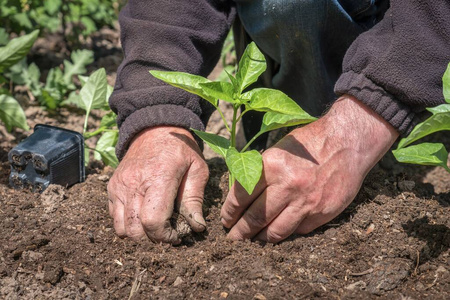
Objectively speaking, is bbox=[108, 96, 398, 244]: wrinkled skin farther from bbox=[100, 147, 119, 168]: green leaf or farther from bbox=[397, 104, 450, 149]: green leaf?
bbox=[100, 147, 119, 168]: green leaf

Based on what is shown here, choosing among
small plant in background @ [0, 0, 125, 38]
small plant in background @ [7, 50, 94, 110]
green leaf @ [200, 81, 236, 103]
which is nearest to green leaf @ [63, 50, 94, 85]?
small plant in background @ [7, 50, 94, 110]

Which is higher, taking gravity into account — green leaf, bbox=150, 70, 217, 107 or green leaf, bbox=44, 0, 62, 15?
green leaf, bbox=150, 70, 217, 107

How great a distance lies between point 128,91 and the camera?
1.97m

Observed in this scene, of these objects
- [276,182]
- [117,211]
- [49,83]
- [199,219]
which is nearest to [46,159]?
[117,211]

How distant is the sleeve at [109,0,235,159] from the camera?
191 centimetres

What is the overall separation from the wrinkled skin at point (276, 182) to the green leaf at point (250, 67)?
21 cm

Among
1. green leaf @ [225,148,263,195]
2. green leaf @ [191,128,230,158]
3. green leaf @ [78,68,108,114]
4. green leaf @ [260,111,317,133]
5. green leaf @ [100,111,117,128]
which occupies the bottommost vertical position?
green leaf @ [100,111,117,128]

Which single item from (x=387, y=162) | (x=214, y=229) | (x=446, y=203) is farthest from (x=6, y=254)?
(x=387, y=162)

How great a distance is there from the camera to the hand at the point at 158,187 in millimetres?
1656

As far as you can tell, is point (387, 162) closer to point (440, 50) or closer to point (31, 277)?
point (440, 50)

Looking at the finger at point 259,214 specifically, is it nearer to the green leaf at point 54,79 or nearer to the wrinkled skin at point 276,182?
the wrinkled skin at point 276,182

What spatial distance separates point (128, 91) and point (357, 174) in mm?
823

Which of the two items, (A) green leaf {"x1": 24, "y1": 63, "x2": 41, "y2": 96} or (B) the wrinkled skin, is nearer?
(B) the wrinkled skin

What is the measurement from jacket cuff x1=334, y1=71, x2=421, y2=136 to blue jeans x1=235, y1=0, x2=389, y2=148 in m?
0.29
